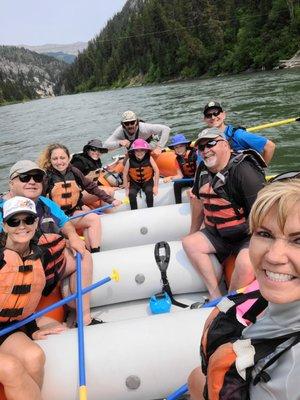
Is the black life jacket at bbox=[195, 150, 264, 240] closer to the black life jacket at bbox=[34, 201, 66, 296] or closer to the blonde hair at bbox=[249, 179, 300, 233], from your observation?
the black life jacket at bbox=[34, 201, 66, 296]

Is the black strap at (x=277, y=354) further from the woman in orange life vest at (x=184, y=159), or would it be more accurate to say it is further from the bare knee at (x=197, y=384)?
the woman in orange life vest at (x=184, y=159)

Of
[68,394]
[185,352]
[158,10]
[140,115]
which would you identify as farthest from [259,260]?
[158,10]

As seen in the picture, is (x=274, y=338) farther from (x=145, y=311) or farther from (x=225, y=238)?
(x=145, y=311)

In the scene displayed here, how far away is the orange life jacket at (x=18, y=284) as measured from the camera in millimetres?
2073


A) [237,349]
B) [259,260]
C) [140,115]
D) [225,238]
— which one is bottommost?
[140,115]

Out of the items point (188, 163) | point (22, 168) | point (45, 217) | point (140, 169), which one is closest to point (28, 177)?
point (22, 168)

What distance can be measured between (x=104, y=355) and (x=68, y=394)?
0.25 metres

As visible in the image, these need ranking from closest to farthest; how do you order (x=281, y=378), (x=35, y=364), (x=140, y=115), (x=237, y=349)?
(x=281, y=378) → (x=237, y=349) → (x=35, y=364) → (x=140, y=115)

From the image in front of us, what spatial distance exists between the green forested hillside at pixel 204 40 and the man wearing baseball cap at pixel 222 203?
28187 mm

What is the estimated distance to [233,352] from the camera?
3.59ft

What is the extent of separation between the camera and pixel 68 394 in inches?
76.7

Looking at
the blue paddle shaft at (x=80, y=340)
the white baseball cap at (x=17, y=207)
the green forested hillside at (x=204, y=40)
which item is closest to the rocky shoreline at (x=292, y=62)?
the green forested hillside at (x=204, y=40)

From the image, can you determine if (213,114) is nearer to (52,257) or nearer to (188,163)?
(188,163)

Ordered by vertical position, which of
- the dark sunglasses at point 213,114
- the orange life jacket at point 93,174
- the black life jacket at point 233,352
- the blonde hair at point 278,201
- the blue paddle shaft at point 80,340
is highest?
the blonde hair at point 278,201
